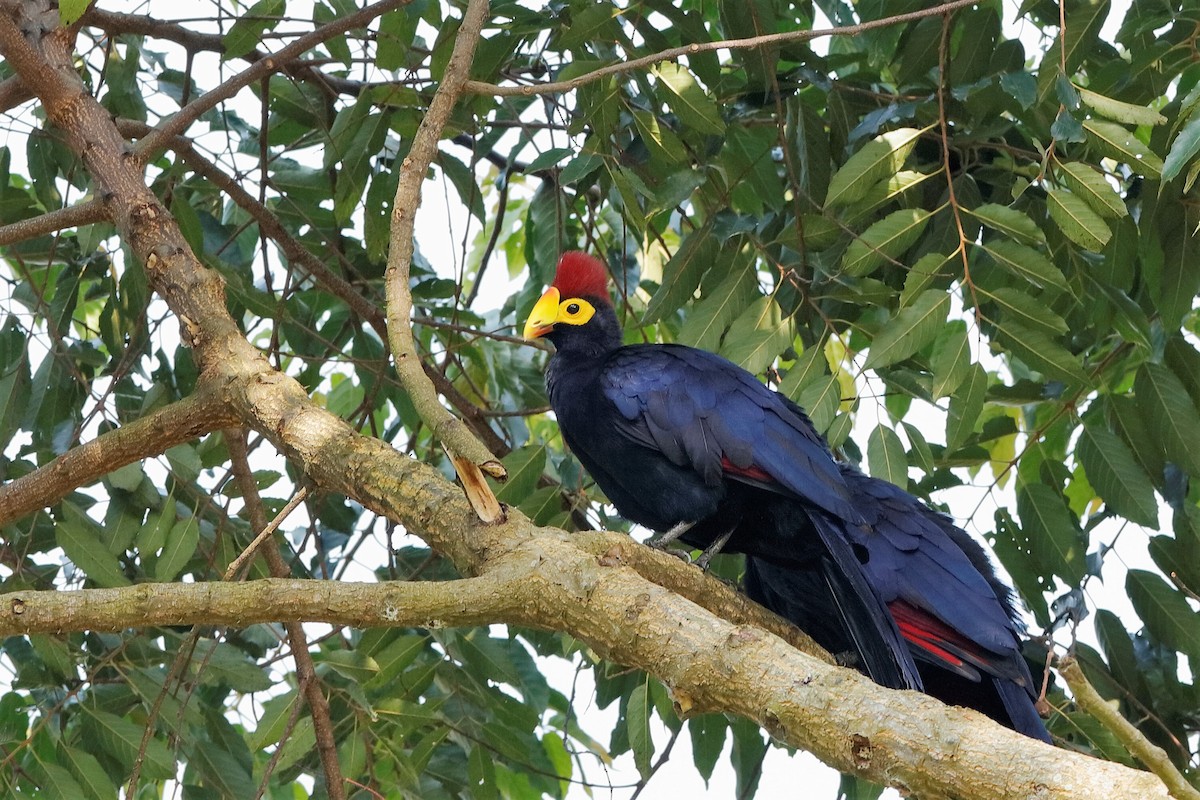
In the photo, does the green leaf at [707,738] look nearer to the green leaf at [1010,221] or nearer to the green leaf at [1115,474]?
the green leaf at [1115,474]

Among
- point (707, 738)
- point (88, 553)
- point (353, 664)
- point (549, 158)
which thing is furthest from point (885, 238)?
point (88, 553)

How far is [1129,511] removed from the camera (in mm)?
3059

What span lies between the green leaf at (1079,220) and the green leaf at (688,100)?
2.48 ft

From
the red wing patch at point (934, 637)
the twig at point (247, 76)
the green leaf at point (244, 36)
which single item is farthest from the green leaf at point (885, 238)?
the green leaf at point (244, 36)

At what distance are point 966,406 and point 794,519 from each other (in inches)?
18.9

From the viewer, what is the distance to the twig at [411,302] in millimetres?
1852

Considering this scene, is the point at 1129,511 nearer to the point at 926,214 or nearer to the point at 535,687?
the point at 926,214

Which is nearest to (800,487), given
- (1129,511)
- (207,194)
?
(1129,511)

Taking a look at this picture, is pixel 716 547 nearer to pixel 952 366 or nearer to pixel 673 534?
pixel 673 534

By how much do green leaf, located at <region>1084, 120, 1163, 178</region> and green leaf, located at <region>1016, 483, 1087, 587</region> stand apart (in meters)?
0.94

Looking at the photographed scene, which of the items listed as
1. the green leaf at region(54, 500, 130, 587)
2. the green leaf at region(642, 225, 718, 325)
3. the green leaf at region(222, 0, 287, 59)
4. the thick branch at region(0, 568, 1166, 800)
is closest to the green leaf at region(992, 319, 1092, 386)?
the green leaf at region(642, 225, 718, 325)

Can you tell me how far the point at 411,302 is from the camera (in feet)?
7.21

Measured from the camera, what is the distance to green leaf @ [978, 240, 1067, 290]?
2650 millimetres

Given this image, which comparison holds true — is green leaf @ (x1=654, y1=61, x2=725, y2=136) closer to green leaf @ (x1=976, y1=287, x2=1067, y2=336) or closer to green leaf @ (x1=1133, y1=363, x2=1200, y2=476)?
green leaf @ (x1=976, y1=287, x2=1067, y2=336)
